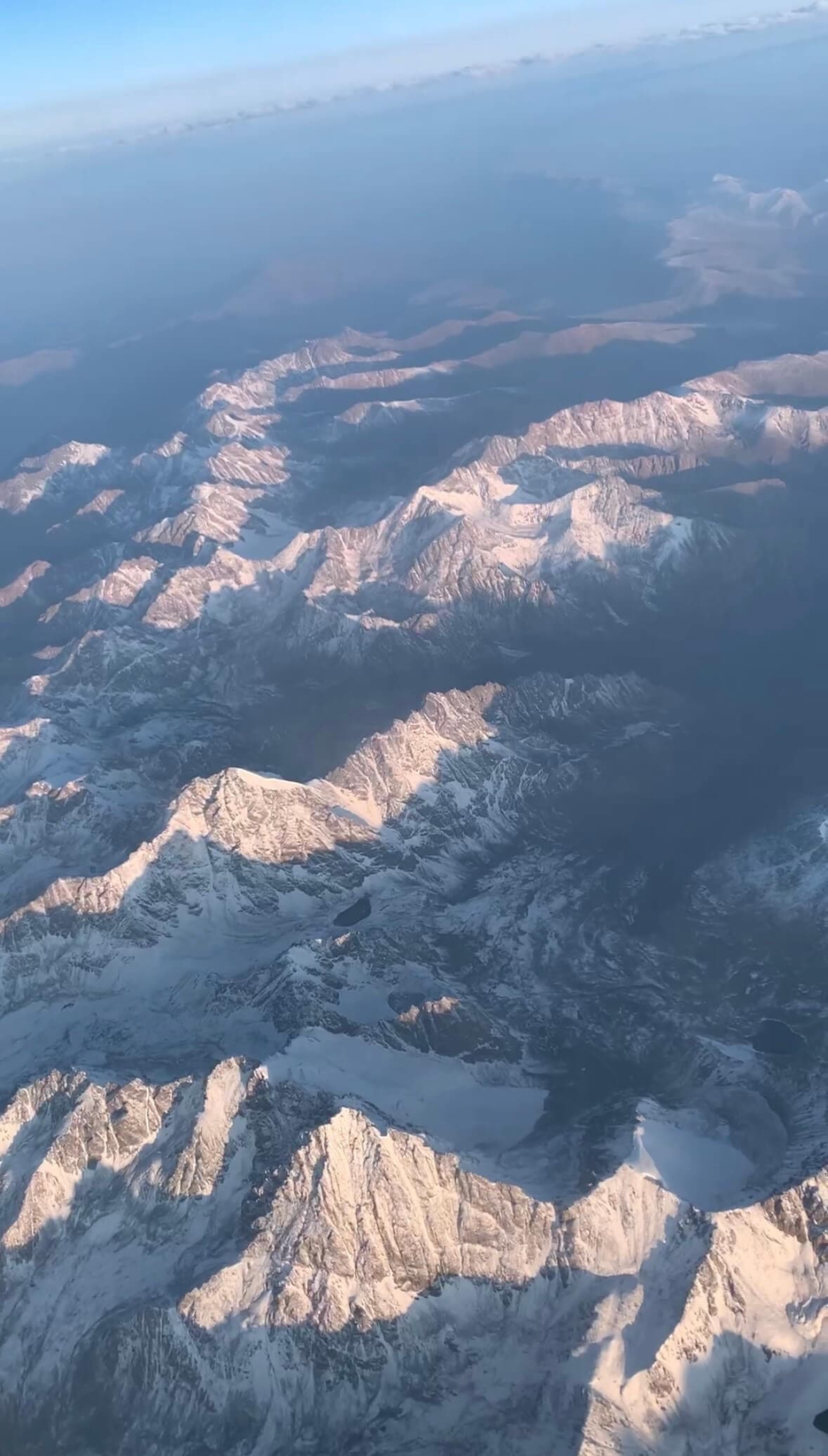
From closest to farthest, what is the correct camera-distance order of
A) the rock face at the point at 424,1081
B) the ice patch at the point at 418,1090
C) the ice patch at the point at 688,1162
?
1. the rock face at the point at 424,1081
2. the ice patch at the point at 688,1162
3. the ice patch at the point at 418,1090

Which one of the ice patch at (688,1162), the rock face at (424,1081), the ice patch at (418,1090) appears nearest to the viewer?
the rock face at (424,1081)

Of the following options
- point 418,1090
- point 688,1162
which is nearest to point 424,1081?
point 418,1090

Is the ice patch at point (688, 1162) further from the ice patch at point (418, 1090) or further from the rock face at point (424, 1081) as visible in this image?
the ice patch at point (418, 1090)

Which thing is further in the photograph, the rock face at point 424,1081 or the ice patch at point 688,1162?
the ice patch at point 688,1162

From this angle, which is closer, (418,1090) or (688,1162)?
(688,1162)

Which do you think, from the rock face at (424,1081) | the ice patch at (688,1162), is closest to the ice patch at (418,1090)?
the rock face at (424,1081)

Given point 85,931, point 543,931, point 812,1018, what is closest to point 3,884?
point 85,931

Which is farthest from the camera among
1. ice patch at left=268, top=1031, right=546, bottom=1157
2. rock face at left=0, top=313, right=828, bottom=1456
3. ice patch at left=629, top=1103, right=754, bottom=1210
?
ice patch at left=268, top=1031, right=546, bottom=1157

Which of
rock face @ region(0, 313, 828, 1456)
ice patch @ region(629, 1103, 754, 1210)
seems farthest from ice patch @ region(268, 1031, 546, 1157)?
ice patch @ region(629, 1103, 754, 1210)

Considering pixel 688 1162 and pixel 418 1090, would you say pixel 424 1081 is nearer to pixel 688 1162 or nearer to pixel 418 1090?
pixel 418 1090

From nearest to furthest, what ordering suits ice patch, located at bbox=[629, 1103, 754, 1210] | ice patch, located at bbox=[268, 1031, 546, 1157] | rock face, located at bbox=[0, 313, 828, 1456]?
rock face, located at bbox=[0, 313, 828, 1456] < ice patch, located at bbox=[629, 1103, 754, 1210] < ice patch, located at bbox=[268, 1031, 546, 1157]

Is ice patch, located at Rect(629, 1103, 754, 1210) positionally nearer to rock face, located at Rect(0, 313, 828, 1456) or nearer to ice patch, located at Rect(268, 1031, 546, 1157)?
rock face, located at Rect(0, 313, 828, 1456)
